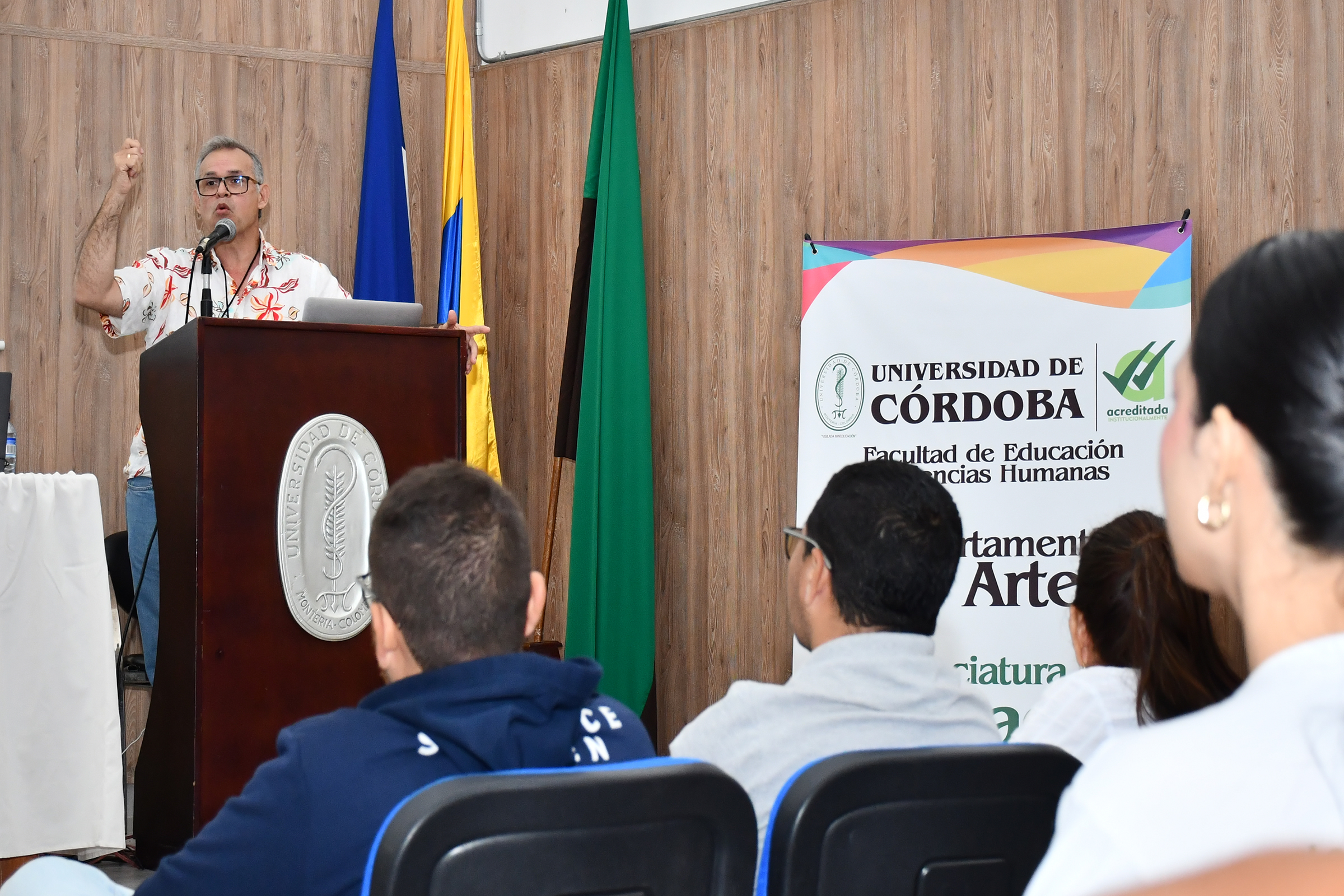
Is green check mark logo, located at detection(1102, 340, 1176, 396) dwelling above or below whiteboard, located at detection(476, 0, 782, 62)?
below

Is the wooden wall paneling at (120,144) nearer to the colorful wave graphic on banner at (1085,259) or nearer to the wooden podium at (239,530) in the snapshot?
the wooden podium at (239,530)

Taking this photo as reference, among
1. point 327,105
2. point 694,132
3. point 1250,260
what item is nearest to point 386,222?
point 327,105

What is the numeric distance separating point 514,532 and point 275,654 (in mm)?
1308

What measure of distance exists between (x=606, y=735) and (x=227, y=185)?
3.09m

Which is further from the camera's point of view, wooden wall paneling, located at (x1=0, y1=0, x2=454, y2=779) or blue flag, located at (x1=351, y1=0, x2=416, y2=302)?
blue flag, located at (x1=351, y1=0, x2=416, y2=302)

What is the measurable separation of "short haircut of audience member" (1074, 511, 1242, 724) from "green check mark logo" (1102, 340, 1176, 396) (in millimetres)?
1839

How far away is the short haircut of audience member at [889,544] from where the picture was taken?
1.79 m

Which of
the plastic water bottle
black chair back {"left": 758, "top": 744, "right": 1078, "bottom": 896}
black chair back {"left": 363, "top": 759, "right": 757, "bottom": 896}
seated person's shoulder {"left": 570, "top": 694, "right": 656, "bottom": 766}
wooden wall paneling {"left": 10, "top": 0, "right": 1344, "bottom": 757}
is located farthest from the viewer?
wooden wall paneling {"left": 10, "top": 0, "right": 1344, "bottom": 757}

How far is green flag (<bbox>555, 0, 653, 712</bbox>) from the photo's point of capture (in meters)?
4.50

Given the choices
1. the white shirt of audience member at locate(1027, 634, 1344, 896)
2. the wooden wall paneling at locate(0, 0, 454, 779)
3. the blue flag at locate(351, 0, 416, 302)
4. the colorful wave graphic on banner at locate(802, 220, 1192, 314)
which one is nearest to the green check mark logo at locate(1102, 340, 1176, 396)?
the colorful wave graphic on banner at locate(802, 220, 1192, 314)

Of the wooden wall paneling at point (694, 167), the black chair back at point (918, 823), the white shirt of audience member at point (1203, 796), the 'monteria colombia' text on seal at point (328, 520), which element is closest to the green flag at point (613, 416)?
the wooden wall paneling at point (694, 167)

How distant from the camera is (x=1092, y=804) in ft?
1.89

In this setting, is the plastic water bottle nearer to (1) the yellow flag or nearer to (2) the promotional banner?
(1) the yellow flag

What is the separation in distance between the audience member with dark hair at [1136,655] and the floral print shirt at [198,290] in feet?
8.98
